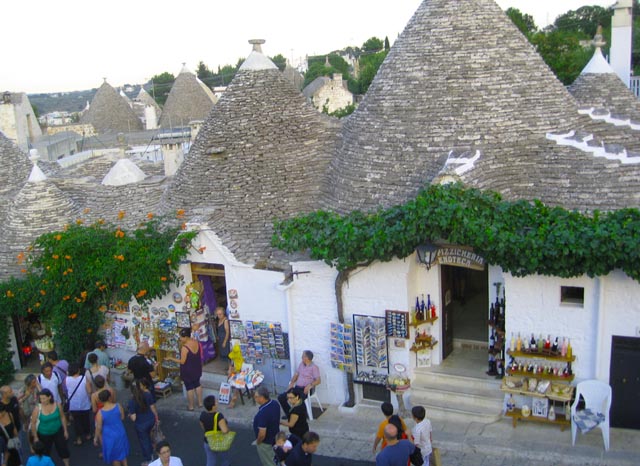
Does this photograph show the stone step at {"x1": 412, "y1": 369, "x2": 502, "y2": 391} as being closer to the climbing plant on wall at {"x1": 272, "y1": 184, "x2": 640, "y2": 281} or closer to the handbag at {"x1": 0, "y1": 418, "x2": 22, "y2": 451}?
the climbing plant on wall at {"x1": 272, "y1": 184, "x2": 640, "y2": 281}

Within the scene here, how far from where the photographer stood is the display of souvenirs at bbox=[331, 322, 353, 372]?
12.7 m

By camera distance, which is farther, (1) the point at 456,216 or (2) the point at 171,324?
(2) the point at 171,324

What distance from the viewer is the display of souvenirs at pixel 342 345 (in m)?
12.7

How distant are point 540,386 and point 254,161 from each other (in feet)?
24.7

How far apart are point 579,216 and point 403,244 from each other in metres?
2.70

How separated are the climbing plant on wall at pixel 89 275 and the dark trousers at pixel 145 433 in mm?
3744

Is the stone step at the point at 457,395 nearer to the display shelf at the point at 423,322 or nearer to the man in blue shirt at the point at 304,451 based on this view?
the display shelf at the point at 423,322

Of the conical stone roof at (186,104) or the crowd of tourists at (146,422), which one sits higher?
the conical stone roof at (186,104)

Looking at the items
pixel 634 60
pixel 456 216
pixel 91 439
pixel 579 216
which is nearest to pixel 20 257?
pixel 91 439

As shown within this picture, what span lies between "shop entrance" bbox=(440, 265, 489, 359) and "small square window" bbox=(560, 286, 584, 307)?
6.05 feet

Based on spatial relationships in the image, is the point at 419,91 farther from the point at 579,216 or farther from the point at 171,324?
the point at 171,324

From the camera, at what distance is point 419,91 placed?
13.3 m

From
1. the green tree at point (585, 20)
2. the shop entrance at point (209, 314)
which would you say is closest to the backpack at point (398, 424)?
the shop entrance at point (209, 314)

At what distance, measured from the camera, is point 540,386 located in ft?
37.2
